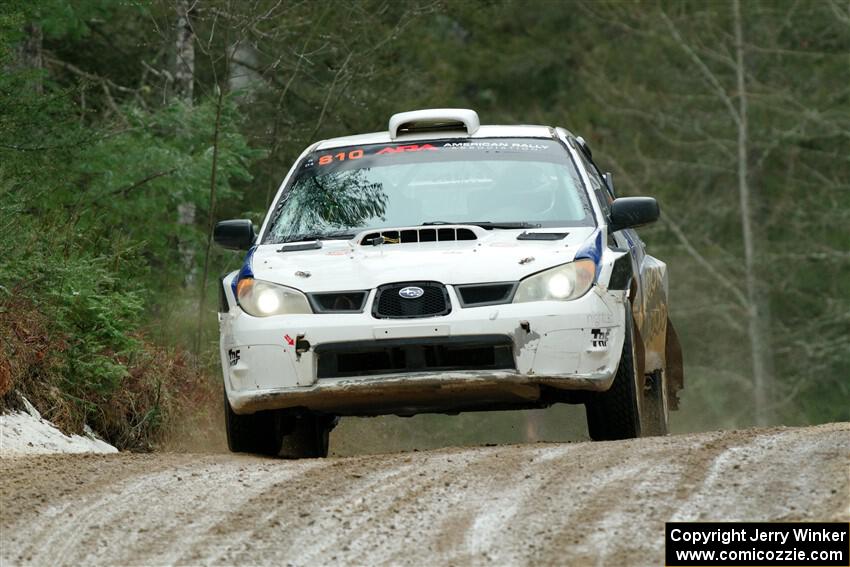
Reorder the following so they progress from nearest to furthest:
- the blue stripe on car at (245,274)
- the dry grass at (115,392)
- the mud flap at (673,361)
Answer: the blue stripe on car at (245,274) < the dry grass at (115,392) < the mud flap at (673,361)

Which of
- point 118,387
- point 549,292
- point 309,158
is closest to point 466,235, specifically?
point 549,292

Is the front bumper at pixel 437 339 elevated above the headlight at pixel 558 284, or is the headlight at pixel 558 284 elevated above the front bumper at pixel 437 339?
the headlight at pixel 558 284

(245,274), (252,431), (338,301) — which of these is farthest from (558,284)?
(252,431)

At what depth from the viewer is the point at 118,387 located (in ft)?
39.5

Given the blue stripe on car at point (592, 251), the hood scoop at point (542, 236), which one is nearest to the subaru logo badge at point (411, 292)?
the hood scoop at point (542, 236)

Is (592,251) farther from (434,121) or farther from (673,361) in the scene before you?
(673,361)

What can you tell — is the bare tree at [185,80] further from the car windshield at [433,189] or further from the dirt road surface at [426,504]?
the dirt road surface at [426,504]

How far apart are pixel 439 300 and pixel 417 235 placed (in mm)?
744

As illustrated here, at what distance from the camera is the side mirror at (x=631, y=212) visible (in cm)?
948

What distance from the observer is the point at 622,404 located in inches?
355

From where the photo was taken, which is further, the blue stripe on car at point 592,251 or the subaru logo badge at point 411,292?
the blue stripe on car at point 592,251

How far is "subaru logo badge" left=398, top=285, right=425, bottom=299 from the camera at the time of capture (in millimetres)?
8562

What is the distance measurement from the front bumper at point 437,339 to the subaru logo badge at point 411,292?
134mm

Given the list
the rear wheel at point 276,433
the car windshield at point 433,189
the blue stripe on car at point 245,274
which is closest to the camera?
the blue stripe on car at point 245,274
